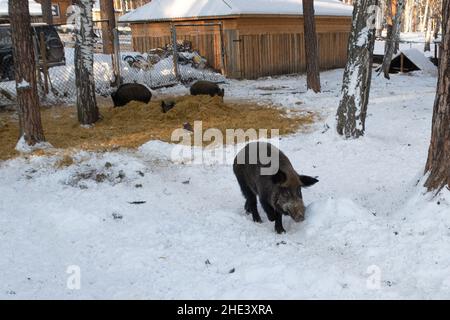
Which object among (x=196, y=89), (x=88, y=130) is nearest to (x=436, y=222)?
(x=88, y=130)

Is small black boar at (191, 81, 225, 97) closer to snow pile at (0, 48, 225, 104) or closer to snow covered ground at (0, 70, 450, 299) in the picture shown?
snow pile at (0, 48, 225, 104)

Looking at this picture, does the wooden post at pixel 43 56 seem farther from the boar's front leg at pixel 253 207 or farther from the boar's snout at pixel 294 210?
the boar's snout at pixel 294 210

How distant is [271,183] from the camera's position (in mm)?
5242

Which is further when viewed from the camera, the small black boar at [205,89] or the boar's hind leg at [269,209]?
the small black boar at [205,89]

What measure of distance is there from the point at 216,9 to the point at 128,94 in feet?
30.6

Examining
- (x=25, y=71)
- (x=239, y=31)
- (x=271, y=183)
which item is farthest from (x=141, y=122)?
(x=239, y=31)

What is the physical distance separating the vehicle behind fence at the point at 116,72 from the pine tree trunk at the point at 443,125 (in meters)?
12.4

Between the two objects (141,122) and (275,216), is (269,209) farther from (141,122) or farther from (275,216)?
(141,122)

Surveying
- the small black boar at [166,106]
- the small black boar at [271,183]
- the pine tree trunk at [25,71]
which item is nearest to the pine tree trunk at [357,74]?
the small black boar at [271,183]

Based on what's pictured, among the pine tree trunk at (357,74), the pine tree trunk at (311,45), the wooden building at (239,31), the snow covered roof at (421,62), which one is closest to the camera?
the pine tree trunk at (357,74)

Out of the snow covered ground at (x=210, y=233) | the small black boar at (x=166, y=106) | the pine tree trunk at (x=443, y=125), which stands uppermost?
the pine tree trunk at (x=443, y=125)

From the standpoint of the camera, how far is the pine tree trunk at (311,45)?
14.7 metres

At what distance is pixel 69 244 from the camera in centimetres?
509
